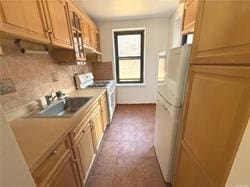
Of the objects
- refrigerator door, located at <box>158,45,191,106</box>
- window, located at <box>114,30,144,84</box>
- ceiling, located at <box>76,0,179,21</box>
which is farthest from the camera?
window, located at <box>114,30,144,84</box>

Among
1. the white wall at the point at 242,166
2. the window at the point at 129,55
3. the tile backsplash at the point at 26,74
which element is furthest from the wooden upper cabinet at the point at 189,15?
the window at the point at 129,55

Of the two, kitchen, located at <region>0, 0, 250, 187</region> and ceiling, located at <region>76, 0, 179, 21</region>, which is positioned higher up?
ceiling, located at <region>76, 0, 179, 21</region>

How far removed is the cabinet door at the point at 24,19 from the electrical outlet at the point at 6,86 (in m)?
0.46

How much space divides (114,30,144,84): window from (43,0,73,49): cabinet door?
2137mm

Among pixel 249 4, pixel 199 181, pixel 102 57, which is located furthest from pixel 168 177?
pixel 102 57

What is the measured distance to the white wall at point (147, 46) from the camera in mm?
3457

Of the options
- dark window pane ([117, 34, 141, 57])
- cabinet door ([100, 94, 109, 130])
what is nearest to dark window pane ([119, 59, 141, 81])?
dark window pane ([117, 34, 141, 57])

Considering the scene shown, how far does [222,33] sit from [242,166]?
24.7 inches

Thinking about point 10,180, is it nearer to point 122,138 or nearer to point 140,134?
point 122,138

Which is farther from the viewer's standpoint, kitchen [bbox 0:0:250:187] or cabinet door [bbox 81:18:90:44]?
cabinet door [bbox 81:18:90:44]

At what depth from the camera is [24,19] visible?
1049 millimetres

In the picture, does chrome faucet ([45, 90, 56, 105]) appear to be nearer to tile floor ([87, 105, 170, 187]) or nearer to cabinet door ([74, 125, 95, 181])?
cabinet door ([74, 125, 95, 181])

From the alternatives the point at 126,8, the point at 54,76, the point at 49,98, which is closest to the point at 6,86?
the point at 49,98

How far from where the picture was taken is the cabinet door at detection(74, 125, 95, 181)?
1344 millimetres
